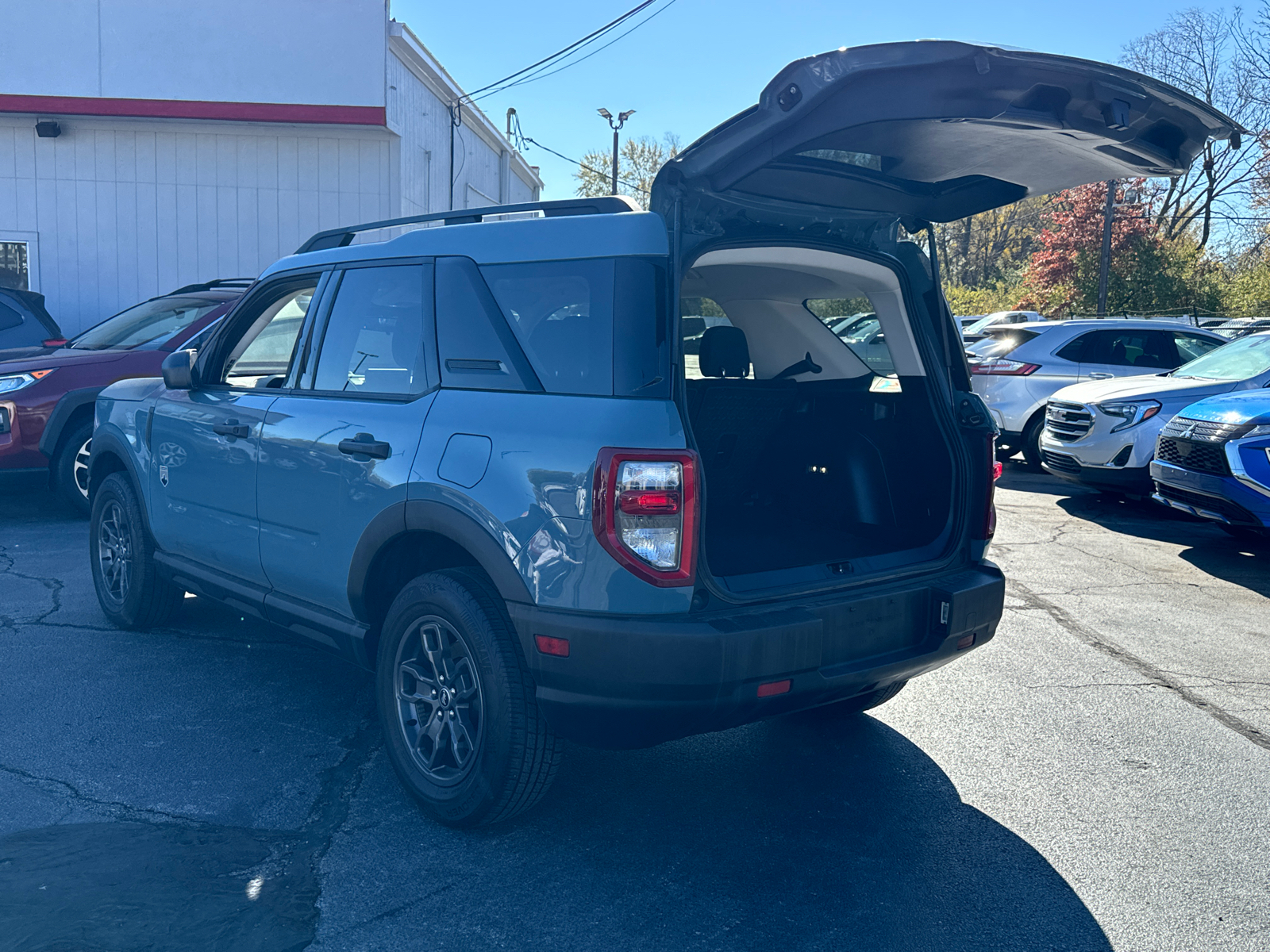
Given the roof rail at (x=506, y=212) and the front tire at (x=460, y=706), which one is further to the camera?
the roof rail at (x=506, y=212)

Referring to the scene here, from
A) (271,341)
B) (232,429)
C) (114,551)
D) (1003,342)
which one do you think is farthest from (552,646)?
(1003,342)

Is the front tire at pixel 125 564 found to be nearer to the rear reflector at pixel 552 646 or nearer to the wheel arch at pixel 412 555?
the wheel arch at pixel 412 555

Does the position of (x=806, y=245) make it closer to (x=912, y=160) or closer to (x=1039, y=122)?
(x=912, y=160)

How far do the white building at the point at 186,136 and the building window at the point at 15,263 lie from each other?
25mm

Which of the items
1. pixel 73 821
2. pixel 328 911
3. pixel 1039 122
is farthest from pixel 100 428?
pixel 1039 122

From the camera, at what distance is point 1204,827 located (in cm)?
367

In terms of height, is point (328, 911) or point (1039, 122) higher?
point (1039, 122)

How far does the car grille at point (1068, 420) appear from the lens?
9.84 meters

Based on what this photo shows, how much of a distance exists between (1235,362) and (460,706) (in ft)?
28.2

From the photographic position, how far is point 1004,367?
40.0 feet

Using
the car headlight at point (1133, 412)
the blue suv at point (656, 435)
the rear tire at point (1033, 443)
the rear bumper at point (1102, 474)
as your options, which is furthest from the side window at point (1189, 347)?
the blue suv at point (656, 435)

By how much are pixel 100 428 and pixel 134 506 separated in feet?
2.02

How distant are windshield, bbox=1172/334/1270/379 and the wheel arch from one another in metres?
8.00

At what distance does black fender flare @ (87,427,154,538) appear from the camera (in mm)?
5309
